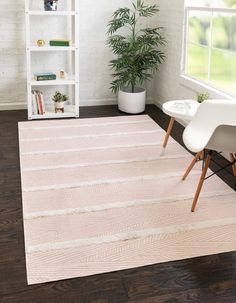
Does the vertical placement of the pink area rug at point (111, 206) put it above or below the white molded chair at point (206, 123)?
below

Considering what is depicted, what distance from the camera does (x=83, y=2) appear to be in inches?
189

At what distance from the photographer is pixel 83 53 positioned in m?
4.98

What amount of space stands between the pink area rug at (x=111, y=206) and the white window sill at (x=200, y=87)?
1.80 ft

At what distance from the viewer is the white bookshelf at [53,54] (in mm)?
4434

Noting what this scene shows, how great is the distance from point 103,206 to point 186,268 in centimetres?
76

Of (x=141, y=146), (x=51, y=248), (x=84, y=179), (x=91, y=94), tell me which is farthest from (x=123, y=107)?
(x=51, y=248)

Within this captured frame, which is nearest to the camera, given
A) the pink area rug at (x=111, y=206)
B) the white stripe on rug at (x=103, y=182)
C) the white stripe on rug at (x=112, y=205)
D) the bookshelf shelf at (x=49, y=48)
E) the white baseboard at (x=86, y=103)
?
the pink area rug at (x=111, y=206)

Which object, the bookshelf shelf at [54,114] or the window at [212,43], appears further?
the bookshelf shelf at [54,114]

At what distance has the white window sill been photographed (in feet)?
11.7

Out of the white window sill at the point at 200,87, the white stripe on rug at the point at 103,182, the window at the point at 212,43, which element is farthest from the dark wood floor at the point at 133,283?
the window at the point at 212,43

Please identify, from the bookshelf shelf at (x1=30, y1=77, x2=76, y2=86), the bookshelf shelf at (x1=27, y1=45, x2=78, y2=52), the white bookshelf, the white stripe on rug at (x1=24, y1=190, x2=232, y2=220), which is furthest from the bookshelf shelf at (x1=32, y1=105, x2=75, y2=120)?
the white stripe on rug at (x1=24, y1=190, x2=232, y2=220)

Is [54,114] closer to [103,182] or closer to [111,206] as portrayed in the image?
[103,182]

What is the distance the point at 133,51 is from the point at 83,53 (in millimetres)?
665

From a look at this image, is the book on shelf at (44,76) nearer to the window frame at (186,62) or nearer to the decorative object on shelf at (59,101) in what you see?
the decorative object on shelf at (59,101)
